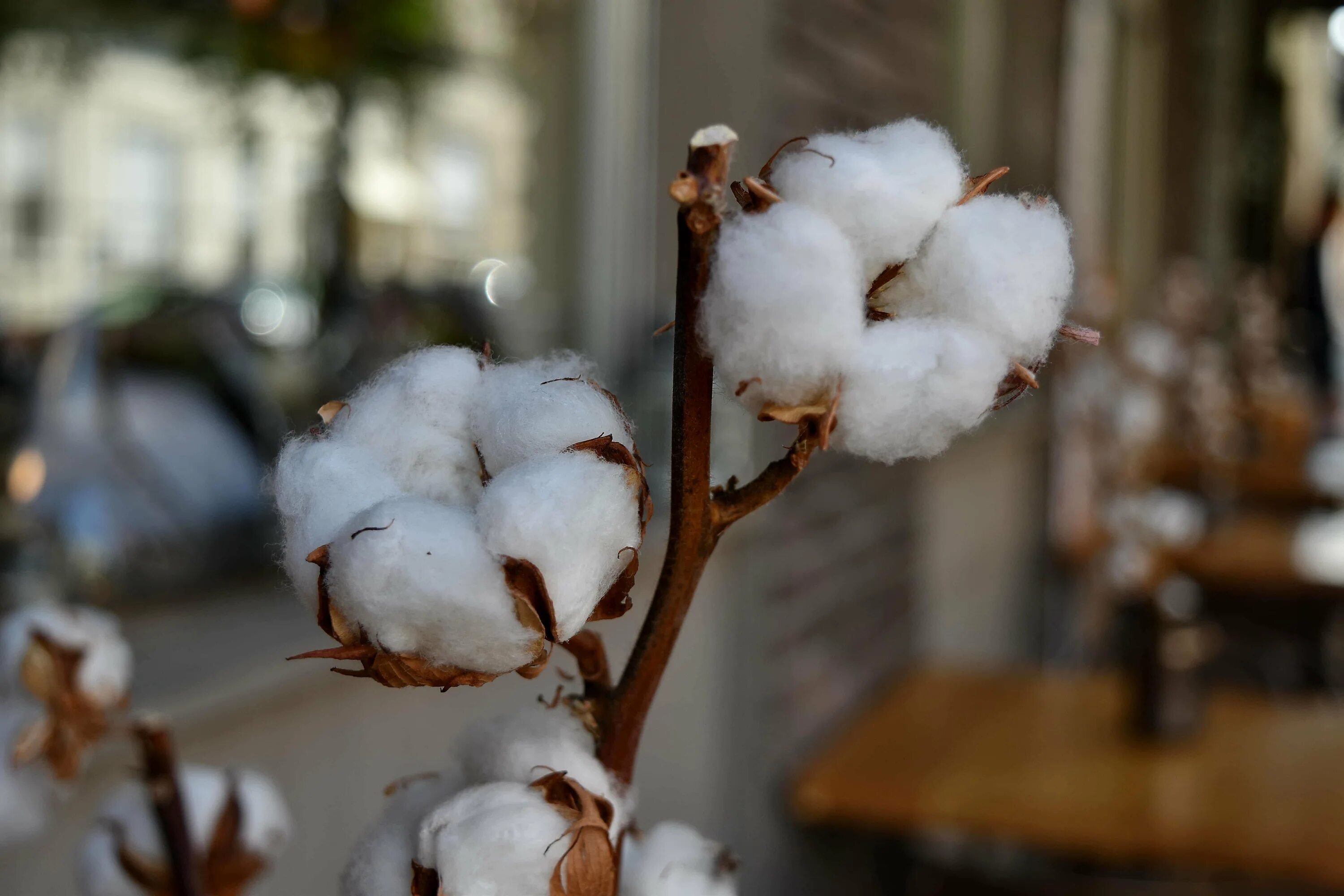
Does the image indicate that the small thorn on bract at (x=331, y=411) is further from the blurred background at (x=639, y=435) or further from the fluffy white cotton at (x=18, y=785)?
the fluffy white cotton at (x=18, y=785)

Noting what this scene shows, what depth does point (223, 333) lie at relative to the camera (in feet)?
4.01

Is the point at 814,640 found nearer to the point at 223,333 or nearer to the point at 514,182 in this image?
the point at 514,182

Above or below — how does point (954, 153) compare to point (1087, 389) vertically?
above

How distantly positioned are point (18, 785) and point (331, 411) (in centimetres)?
29

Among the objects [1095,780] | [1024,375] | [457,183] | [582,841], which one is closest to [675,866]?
[582,841]

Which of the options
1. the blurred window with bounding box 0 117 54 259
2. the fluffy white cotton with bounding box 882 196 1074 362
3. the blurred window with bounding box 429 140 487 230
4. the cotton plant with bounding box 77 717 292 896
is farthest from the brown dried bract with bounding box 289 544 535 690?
the blurred window with bounding box 429 140 487 230

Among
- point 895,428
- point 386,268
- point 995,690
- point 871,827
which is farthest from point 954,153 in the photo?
point 995,690

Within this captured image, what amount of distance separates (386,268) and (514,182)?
10.8 inches

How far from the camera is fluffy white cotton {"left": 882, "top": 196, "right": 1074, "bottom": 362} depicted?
0.91 feet

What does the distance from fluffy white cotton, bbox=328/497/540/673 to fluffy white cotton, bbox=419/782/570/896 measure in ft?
0.15

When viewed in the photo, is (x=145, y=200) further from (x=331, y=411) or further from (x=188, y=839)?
(x=331, y=411)

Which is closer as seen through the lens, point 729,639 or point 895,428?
point 895,428

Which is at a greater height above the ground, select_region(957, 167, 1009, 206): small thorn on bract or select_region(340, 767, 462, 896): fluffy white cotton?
select_region(957, 167, 1009, 206): small thorn on bract

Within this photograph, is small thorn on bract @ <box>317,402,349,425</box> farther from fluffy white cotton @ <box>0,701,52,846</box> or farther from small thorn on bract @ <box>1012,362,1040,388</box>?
fluffy white cotton @ <box>0,701,52,846</box>
